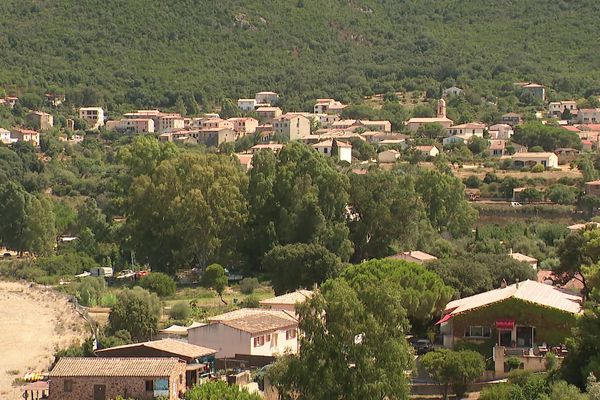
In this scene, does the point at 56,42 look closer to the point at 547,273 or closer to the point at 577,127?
the point at 577,127

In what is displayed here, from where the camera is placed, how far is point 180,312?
50406 millimetres

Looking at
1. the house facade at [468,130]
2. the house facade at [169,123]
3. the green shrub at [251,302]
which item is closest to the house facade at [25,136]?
the house facade at [169,123]

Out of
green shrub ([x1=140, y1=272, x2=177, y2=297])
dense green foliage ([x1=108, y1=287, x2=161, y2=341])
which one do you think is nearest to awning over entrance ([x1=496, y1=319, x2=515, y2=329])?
dense green foliage ([x1=108, y1=287, x2=161, y2=341])

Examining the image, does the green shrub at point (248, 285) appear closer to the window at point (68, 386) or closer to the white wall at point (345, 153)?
the window at point (68, 386)

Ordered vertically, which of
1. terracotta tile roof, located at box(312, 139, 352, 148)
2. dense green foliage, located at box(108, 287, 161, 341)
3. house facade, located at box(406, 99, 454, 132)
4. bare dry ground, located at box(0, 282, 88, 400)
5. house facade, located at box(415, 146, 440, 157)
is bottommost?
bare dry ground, located at box(0, 282, 88, 400)

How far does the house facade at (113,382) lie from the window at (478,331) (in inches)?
353

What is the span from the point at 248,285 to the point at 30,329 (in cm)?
949

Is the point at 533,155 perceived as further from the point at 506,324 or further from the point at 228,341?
the point at 228,341

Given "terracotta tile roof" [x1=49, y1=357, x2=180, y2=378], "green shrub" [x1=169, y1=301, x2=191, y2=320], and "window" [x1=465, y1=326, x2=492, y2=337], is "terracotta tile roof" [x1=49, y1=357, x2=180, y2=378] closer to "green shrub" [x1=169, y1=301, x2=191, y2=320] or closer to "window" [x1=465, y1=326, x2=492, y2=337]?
"window" [x1=465, y1=326, x2=492, y2=337]

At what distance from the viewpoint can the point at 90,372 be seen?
1332 inches

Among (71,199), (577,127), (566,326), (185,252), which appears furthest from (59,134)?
(566,326)

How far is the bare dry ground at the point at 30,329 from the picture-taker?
146 feet

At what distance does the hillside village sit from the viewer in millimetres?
33719

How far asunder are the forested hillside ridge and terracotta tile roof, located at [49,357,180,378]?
314 feet
